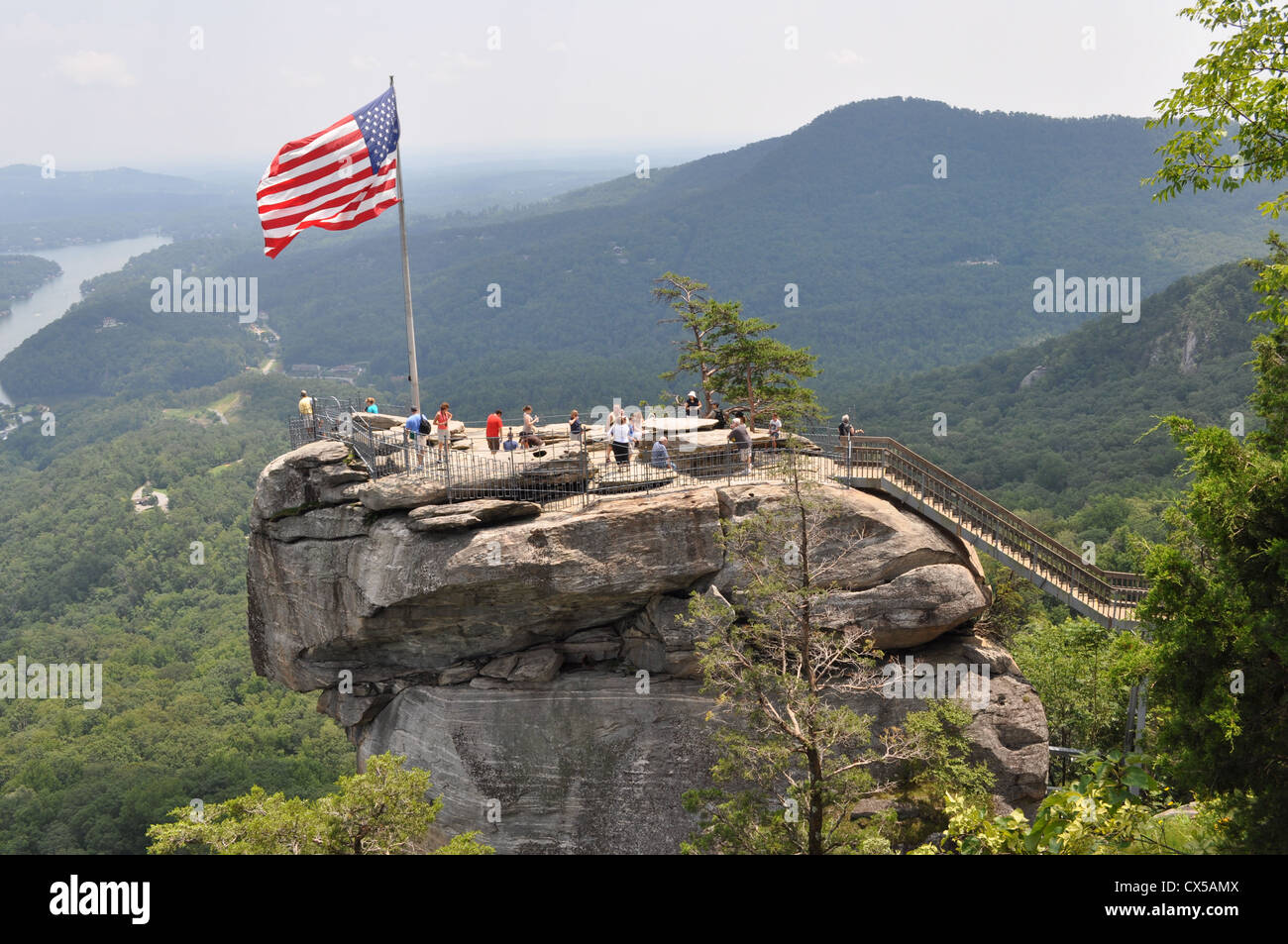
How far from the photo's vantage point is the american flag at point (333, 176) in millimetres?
18531

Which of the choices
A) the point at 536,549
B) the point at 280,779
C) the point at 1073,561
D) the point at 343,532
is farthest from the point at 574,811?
the point at 280,779

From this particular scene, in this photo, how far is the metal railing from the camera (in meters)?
20.1

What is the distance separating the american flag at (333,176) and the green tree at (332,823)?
412 inches

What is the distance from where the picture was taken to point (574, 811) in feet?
66.0

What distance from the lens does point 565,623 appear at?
20.7 metres

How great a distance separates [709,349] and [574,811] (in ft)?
48.3

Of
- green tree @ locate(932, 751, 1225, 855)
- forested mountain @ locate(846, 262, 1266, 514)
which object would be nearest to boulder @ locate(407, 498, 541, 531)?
green tree @ locate(932, 751, 1225, 855)

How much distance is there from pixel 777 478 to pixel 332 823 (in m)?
10.9

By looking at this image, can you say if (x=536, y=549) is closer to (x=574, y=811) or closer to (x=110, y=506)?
(x=574, y=811)

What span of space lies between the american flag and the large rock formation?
530 cm
